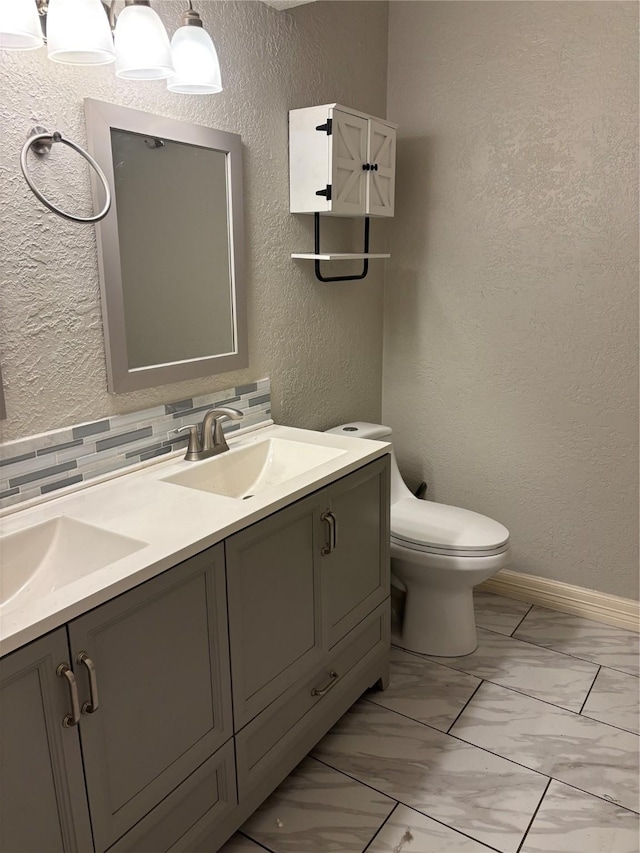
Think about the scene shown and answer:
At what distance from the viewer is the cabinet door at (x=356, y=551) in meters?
1.77

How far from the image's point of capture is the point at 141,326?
5.77ft

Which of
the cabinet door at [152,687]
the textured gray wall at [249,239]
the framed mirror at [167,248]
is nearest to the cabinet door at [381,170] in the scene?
the textured gray wall at [249,239]

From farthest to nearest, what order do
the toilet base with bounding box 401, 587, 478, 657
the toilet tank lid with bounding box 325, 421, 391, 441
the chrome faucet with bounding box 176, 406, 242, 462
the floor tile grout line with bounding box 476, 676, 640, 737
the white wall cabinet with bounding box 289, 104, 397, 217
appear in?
the toilet tank lid with bounding box 325, 421, 391, 441, the toilet base with bounding box 401, 587, 478, 657, the white wall cabinet with bounding box 289, 104, 397, 217, the floor tile grout line with bounding box 476, 676, 640, 737, the chrome faucet with bounding box 176, 406, 242, 462

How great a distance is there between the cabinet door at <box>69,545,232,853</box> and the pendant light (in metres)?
1.13

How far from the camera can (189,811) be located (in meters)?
1.39

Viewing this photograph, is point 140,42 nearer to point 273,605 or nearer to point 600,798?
point 273,605

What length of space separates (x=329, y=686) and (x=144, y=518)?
0.78 metres

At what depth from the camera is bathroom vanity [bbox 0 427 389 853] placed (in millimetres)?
1062

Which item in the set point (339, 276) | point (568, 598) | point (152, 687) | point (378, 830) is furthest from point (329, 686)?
point (339, 276)

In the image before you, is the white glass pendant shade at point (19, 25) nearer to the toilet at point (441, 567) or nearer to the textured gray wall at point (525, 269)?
the toilet at point (441, 567)

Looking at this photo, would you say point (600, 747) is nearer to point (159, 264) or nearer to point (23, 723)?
point (23, 723)

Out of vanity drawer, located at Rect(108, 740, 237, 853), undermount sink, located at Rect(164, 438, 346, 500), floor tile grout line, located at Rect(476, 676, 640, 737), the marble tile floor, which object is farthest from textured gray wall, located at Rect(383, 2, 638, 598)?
vanity drawer, located at Rect(108, 740, 237, 853)

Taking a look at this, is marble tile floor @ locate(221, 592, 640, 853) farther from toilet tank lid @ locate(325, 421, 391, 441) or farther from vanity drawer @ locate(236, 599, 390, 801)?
toilet tank lid @ locate(325, 421, 391, 441)

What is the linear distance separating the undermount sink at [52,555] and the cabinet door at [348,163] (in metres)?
1.31
